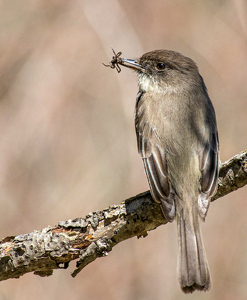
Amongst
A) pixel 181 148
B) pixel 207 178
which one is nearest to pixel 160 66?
pixel 181 148

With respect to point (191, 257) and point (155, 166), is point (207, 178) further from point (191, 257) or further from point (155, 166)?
point (191, 257)

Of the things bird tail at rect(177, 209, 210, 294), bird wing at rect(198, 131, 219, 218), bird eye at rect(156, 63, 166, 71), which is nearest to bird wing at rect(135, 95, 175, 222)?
bird tail at rect(177, 209, 210, 294)

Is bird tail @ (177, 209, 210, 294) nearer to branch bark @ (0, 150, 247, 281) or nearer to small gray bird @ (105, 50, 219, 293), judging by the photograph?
small gray bird @ (105, 50, 219, 293)

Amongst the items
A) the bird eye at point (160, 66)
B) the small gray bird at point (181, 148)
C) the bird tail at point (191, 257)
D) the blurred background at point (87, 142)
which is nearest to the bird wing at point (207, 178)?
the small gray bird at point (181, 148)

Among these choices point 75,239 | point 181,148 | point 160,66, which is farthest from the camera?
point 160,66

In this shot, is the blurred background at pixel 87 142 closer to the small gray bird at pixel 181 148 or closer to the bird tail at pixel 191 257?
the small gray bird at pixel 181 148

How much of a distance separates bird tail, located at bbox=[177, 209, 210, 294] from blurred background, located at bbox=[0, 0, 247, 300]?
3.00 meters

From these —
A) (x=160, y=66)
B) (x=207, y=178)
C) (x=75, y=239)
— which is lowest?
(x=75, y=239)

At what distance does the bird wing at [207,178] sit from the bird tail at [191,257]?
11 centimetres

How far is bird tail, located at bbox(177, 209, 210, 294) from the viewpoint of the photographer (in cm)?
373

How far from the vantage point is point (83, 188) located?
737 cm

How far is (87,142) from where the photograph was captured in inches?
301

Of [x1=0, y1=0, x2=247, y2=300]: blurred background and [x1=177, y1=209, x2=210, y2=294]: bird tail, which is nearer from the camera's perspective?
[x1=177, y1=209, x2=210, y2=294]: bird tail

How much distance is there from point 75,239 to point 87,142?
4001 millimetres
